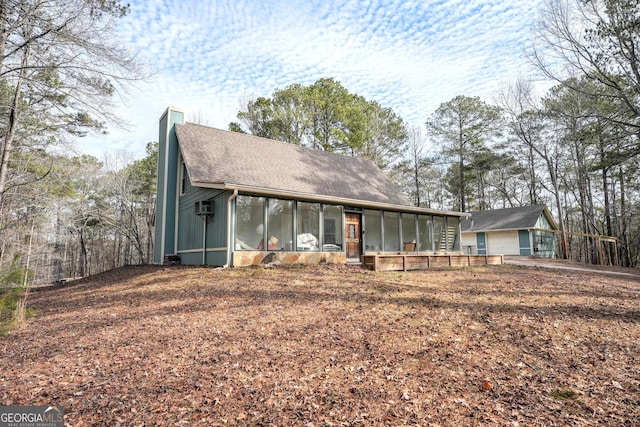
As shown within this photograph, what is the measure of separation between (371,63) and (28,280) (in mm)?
12068

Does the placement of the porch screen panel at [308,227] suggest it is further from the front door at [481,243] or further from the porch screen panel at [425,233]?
the front door at [481,243]

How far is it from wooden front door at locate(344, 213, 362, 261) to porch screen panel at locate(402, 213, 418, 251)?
254cm

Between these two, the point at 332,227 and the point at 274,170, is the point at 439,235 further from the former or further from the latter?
the point at 274,170

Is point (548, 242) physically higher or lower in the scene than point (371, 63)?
lower

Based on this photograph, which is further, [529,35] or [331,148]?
[331,148]

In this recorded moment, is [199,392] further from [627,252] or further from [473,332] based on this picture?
[627,252]

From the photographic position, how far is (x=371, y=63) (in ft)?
41.2

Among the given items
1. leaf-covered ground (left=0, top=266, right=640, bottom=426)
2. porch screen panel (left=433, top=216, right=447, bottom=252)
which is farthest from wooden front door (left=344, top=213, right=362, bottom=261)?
leaf-covered ground (left=0, top=266, right=640, bottom=426)

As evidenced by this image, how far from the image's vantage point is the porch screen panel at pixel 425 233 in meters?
14.5

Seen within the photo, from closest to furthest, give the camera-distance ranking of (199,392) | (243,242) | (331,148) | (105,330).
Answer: (199,392) → (105,330) → (243,242) → (331,148)

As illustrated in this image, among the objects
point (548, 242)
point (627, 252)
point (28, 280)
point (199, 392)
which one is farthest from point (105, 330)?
point (627, 252)

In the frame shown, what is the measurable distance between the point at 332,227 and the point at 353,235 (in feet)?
3.75

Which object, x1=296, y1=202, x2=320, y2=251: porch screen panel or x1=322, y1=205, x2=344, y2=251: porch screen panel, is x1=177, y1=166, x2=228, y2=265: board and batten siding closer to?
x1=296, y1=202, x2=320, y2=251: porch screen panel

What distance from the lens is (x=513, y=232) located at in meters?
24.3
